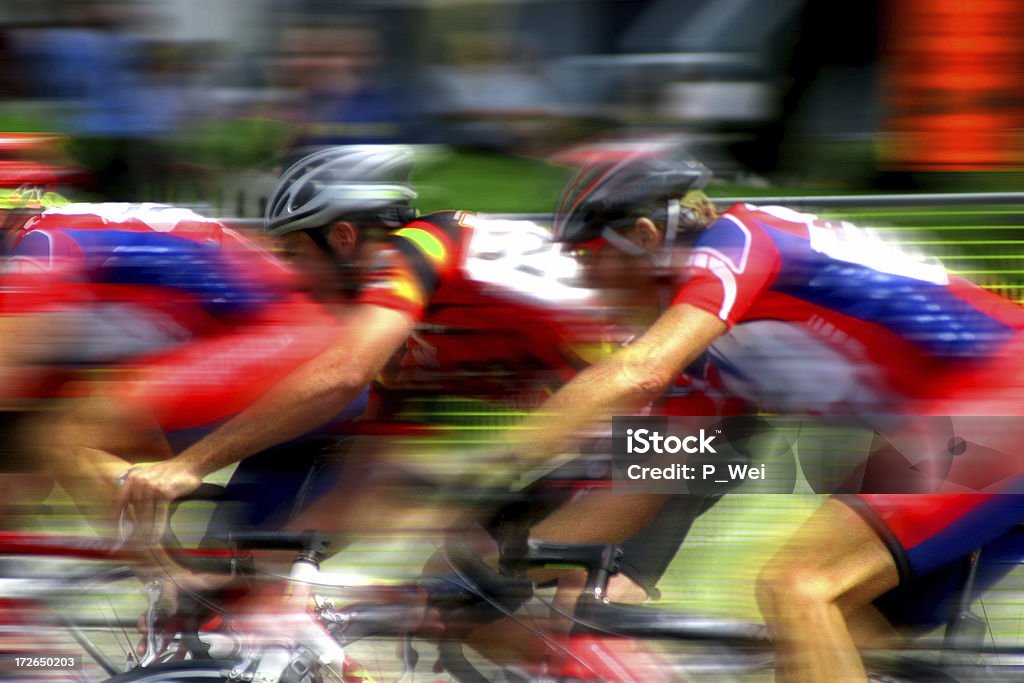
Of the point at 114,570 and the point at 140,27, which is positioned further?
the point at 114,570

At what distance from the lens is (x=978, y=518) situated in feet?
7.65

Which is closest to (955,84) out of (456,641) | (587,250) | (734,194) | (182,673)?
(734,194)

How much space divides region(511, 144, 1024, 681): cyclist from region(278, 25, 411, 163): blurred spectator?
34cm

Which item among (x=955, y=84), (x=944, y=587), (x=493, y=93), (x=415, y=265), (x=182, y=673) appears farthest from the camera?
(x=182, y=673)

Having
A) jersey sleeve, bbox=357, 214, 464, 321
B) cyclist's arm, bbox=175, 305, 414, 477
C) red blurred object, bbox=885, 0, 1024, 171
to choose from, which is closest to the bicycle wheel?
cyclist's arm, bbox=175, 305, 414, 477

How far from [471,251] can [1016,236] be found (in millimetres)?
920

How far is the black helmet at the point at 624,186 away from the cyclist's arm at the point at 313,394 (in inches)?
13.4

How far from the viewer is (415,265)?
7.64 ft

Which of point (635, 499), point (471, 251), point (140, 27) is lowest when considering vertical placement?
point (635, 499)

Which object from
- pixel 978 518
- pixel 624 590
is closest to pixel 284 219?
pixel 624 590

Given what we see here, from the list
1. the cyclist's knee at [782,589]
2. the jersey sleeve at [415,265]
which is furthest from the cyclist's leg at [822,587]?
the jersey sleeve at [415,265]

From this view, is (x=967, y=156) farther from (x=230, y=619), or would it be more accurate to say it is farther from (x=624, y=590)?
(x=230, y=619)

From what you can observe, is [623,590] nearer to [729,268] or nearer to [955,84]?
[729,268]

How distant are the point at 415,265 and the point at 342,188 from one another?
0.18 m
